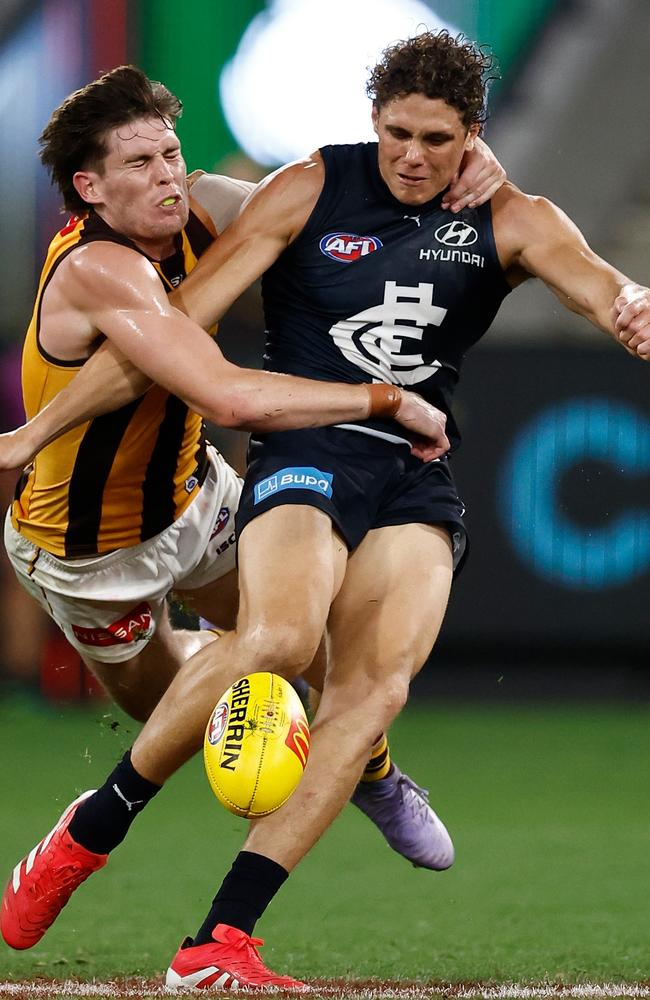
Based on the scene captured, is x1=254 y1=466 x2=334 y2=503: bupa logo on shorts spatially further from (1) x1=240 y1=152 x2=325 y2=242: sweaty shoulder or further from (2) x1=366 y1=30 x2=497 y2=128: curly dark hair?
(2) x1=366 y1=30 x2=497 y2=128: curly dark hair

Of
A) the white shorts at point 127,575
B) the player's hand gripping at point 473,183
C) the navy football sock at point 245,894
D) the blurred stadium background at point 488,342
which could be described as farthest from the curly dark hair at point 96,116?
the blurred stadium background at point 488,342

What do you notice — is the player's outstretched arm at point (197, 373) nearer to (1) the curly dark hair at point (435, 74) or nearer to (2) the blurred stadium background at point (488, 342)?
(1) the curly dark hair at point (435, 74)

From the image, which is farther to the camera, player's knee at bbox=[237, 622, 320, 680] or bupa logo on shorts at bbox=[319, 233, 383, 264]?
bupa logo on shorts at bbox=[319, 233, 383, 264]

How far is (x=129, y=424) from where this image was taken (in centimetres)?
500

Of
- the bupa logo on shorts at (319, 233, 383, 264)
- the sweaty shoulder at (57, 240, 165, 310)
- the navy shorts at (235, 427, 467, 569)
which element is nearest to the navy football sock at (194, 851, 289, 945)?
the navy shorts at (235, 427, 467, 569)

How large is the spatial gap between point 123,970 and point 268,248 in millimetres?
2048

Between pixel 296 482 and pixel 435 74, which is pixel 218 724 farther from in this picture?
→ pixel 435 74

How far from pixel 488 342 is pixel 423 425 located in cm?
398

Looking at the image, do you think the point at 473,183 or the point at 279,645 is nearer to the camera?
the point at 279,645

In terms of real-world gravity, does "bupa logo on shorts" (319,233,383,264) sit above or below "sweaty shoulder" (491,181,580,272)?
below

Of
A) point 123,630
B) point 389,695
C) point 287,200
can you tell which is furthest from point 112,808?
point 287,200

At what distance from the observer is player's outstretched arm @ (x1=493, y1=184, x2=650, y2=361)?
4352mm

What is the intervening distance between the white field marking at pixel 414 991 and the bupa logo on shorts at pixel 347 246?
1987 millimetres

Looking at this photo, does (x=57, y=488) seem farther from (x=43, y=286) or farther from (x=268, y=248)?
(x=268, y=248)
